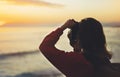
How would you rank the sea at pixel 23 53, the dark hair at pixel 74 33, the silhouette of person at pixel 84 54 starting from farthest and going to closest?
the sea at pixel 23 53 < the dark hair at pixel 74 33 < the silhouette of person at pixel 84 54

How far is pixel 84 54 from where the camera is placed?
136cm

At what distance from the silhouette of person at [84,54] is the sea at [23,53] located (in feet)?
3.82

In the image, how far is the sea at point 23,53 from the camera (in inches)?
102

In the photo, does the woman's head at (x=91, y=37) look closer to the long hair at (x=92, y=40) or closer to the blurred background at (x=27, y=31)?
the long hair at (x=92, y=40)

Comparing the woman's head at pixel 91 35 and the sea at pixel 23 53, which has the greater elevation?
the woman's head at pixel 91 35

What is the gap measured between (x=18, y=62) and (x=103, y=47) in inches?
52.7

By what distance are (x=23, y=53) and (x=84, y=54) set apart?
1342 mm

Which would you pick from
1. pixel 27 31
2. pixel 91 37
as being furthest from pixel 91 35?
pixel 27 31

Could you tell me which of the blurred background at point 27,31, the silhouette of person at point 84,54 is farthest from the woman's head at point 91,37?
the blurred background at point 27,31

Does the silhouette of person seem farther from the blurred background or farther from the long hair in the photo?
the blurred background

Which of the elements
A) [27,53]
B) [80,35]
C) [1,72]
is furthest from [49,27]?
[80,35]

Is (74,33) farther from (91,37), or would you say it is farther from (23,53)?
(23,53)

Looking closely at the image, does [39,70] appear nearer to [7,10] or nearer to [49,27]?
[49,27]

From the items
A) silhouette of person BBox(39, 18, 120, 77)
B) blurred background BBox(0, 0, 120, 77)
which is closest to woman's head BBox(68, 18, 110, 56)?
silhouette of person BBox(39, 18, 120, 77)
